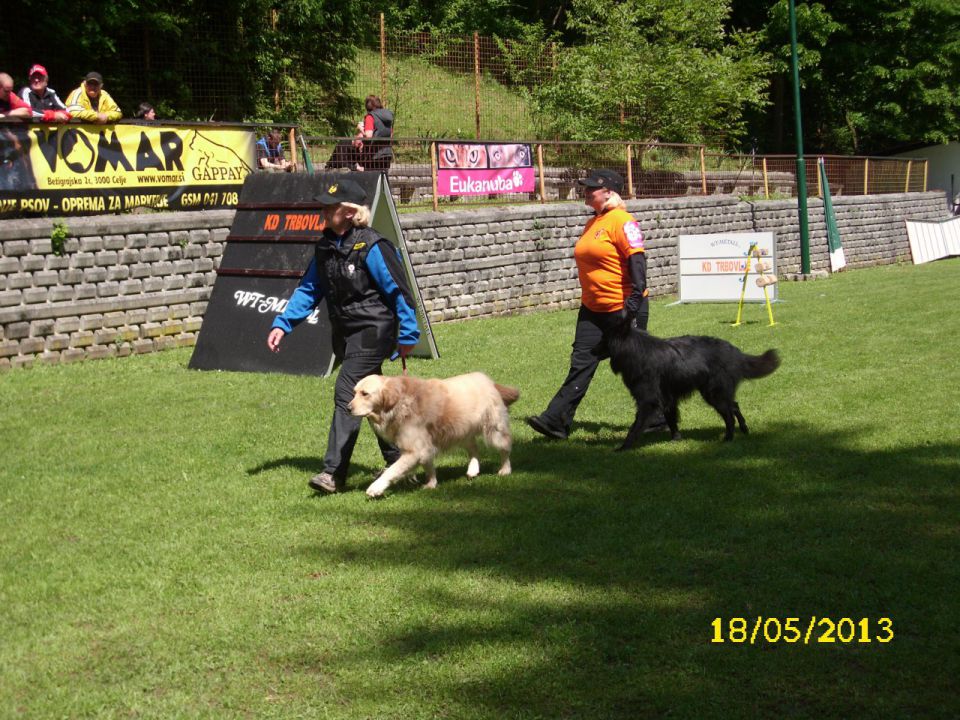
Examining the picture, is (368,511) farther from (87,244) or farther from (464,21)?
(464,21)

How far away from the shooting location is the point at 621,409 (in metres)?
9.80

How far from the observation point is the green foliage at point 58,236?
12.5 meters

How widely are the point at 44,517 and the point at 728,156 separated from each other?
24462 millimetres

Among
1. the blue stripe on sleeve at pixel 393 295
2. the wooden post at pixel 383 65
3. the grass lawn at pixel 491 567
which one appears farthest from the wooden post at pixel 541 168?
the blue stripe on sleeve at pixel 393 295

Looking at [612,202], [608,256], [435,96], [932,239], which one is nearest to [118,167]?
[612,202]

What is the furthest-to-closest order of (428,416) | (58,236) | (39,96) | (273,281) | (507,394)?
(39,96)
(58,236)
(273,281)
(507,394)
(428,416)

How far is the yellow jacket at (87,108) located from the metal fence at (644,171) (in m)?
3.48

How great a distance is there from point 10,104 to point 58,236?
2097 mm

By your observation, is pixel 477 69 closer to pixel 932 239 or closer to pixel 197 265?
pixel 197 265

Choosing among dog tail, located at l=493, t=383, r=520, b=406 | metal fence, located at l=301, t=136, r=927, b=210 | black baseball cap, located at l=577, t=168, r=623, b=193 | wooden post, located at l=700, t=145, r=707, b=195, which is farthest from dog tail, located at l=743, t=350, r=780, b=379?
wooden post, located at l=700, t=145, r=707, b=195

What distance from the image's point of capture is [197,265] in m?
14.1

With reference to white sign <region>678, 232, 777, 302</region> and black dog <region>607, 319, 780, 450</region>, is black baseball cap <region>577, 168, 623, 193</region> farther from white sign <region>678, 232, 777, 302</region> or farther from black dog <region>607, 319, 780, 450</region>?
white sign <region>678, 232, 777, 302</region>

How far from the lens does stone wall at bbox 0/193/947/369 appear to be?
1248 centimetres
